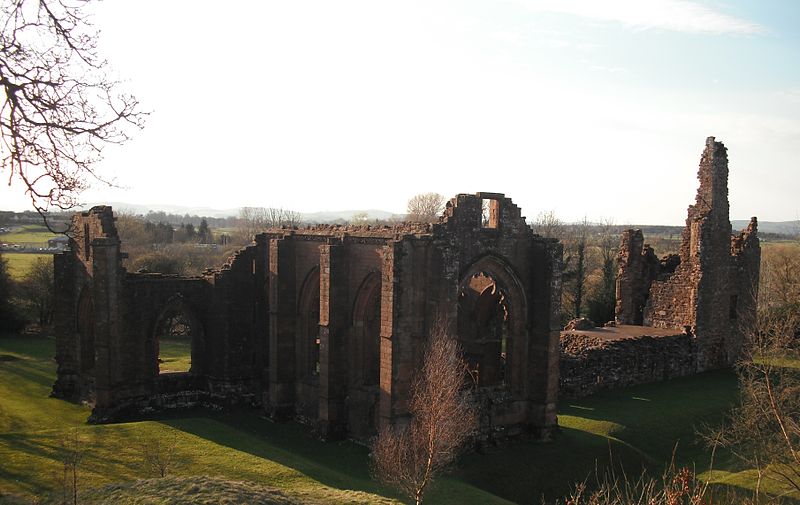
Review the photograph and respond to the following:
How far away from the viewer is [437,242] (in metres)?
18.5

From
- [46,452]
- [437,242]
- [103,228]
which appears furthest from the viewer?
[103,228]

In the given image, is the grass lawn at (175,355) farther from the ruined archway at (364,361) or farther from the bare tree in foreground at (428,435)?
the bare tree in foreground at (428,435)

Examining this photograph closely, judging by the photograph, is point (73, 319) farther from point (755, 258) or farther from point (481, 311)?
point (755, 258)

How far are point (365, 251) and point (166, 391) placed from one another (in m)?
9.11

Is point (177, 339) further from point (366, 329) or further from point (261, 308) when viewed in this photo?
point (366, 329)

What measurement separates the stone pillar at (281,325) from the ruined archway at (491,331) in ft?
18.9

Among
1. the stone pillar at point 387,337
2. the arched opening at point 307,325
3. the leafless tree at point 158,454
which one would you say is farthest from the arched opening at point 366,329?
the leafless tree at point 158,454

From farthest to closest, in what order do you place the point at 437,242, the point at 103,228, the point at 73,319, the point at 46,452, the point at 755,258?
1. the point at 755,258
2. the point at 73,319
3. the point at 103,228
4. the point at 437,242
5. the point at 46,452

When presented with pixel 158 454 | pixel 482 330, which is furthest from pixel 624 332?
pixel 158 454

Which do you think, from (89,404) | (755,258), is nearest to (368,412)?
(89,404)

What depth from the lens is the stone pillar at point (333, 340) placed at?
20.6 metres

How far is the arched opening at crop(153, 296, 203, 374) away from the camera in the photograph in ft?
79.1

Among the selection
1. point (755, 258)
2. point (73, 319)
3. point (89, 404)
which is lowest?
point (89, 404)

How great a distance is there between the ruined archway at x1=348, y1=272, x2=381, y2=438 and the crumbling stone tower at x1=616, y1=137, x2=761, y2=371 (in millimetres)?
15910
